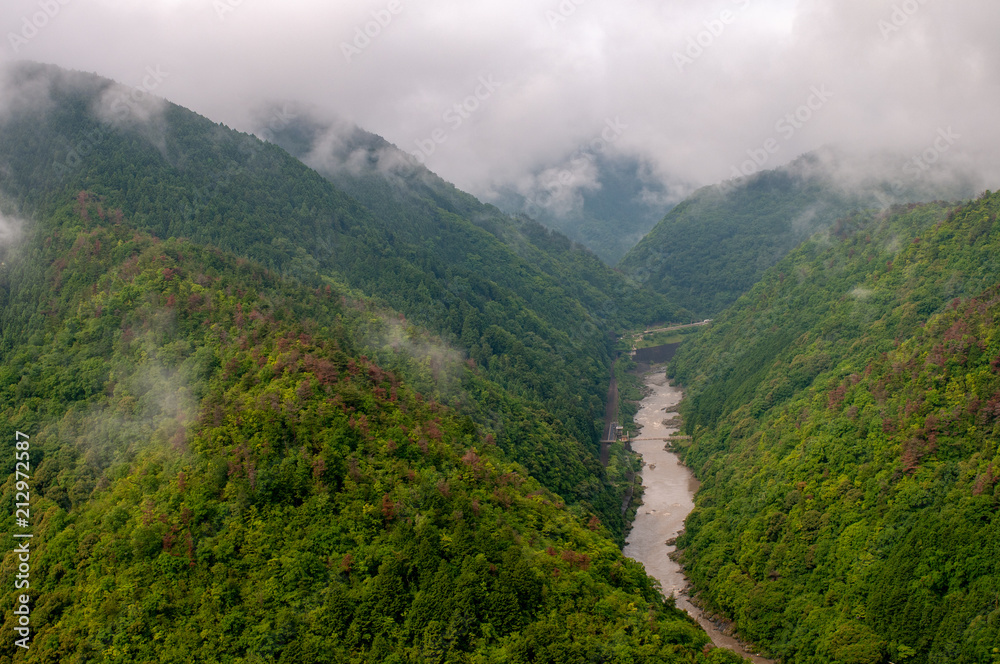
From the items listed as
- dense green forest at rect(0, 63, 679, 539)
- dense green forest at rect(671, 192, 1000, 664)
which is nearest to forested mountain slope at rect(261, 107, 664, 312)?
dense green forest at rect(0, 63, 679, 539)

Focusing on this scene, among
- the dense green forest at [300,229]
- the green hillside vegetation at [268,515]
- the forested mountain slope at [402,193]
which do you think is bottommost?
the green hillside vegetation at [268,515]

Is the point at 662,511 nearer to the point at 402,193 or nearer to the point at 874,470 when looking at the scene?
the point at 874,470

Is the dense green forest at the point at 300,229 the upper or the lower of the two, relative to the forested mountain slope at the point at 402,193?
lower

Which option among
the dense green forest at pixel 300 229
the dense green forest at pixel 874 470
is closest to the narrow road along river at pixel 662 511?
the dense green forest at pixel 874 470

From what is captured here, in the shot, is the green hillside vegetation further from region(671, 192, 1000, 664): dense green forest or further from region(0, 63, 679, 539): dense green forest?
region(0, 63, 679, 539): dense green forest

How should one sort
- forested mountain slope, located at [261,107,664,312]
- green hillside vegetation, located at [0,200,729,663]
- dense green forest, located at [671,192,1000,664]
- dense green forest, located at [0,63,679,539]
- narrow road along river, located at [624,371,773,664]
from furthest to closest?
forested mountain slope, located at [261,107,664,312], dense green forest, located at [0,63,679,539], narrow road along river, located at [624,371,773,664], dense green forest, located at [671,192,1000,664], green hillside vegetation, located at [0,200,729,663]

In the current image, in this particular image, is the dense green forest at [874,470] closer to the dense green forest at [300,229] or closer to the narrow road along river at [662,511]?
the narrow road along river at [662,511]

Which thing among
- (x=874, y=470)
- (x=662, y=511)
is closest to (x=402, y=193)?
(x=662, y=511)
